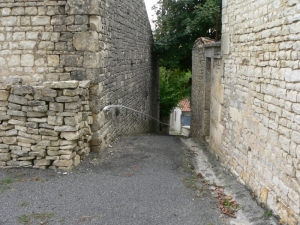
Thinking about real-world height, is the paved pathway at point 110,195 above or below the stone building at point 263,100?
below

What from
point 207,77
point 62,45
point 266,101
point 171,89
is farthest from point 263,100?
point 171,89

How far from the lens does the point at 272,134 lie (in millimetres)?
4457

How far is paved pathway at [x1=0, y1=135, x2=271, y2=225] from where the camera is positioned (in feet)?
14.2

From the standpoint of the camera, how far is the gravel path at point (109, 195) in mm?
4332

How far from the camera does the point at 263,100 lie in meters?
4.80

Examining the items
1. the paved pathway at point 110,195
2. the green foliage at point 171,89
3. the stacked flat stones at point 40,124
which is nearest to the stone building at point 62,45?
the stacked flat stones at point 40,124

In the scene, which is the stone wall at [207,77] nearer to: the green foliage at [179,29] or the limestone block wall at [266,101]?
the limestone block wall at [266,101]

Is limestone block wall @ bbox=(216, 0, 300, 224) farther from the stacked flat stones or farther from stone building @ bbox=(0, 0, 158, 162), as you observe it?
the stacked flat stones

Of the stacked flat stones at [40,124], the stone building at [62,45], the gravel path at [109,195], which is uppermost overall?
the stone building at [62,45]

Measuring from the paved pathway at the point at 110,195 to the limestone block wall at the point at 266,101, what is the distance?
793 millimetres

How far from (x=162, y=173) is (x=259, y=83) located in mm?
2342

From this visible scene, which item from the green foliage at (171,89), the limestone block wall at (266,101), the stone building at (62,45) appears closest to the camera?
the limestone block wall at (266,101)

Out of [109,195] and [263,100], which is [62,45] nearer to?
[109,195]

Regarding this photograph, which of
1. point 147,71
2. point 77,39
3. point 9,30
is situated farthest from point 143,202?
point 147,71
